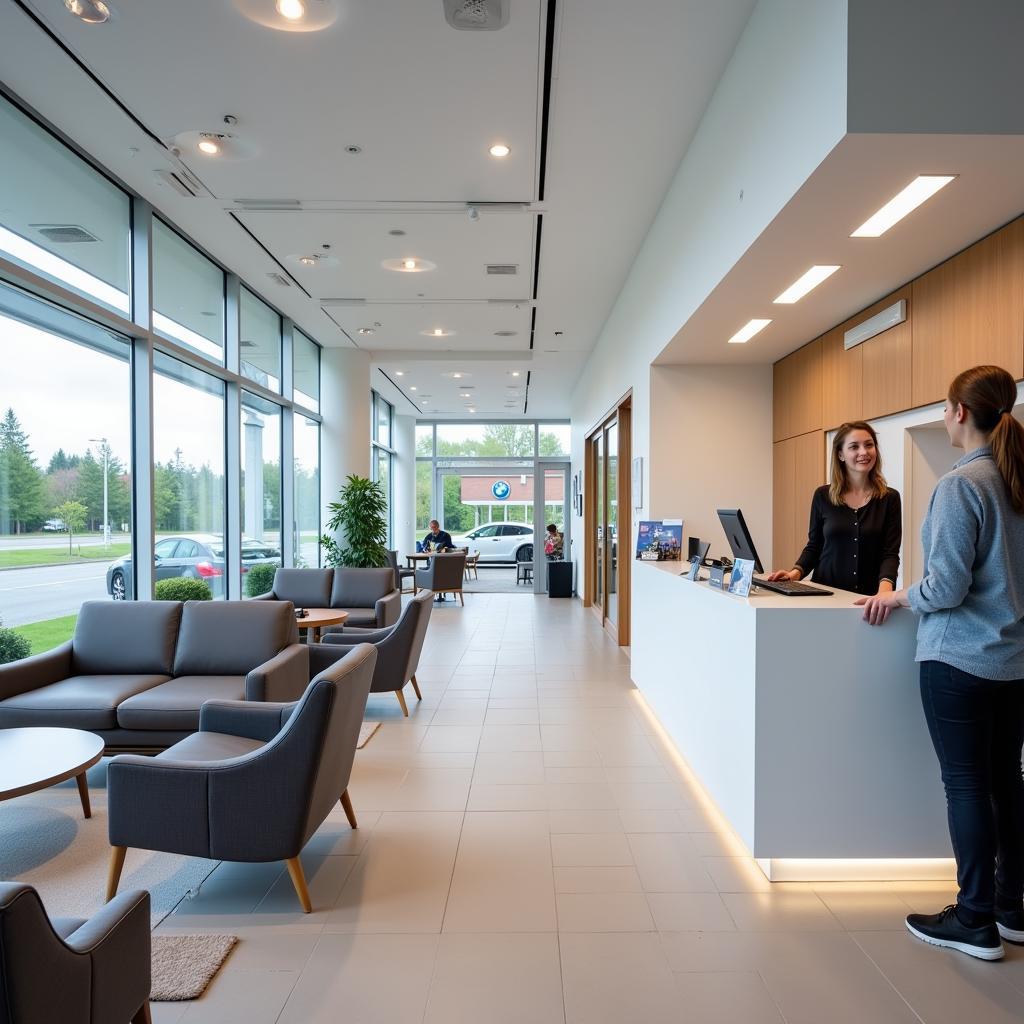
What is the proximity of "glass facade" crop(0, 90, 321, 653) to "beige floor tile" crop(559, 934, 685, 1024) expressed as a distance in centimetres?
402

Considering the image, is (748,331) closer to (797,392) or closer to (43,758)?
(797,392)

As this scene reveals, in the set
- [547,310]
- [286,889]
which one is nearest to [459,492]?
[547,310]

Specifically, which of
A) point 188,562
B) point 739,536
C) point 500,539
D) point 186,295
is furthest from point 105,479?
point 500,539

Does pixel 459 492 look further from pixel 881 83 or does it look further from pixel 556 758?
pixel 881 83

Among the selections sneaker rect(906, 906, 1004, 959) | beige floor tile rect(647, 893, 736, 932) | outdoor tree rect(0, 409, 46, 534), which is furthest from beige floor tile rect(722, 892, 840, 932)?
outdoor tree rect(0, 409, 46, 534)

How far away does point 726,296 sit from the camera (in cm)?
418

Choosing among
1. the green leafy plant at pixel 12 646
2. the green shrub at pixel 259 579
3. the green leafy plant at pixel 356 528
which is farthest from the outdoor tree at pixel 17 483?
the green leafy plant at pixel 356 528

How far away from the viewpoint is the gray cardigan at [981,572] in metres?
2.32

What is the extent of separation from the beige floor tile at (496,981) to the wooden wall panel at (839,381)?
3642 millimetres

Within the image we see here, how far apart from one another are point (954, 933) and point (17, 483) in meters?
5.30

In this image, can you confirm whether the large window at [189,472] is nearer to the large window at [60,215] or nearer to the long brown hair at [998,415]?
the large window at [60,215]

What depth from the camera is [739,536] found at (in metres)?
3.56

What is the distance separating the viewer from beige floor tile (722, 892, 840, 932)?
2.58m

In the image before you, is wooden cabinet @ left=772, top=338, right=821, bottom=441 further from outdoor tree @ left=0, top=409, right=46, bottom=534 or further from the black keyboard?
outdoor tree @ left=0, top=409, right=46, bottom=534
